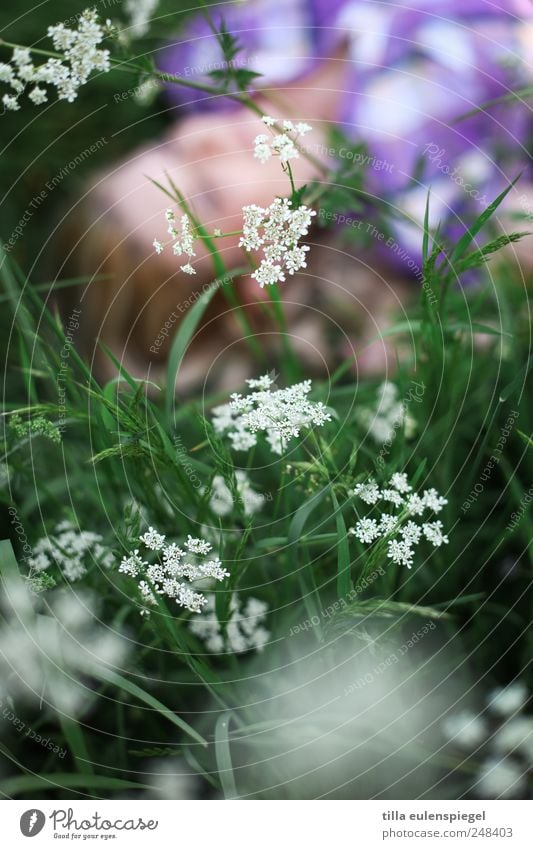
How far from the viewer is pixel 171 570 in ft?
1.02

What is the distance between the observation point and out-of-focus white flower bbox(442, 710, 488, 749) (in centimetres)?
36

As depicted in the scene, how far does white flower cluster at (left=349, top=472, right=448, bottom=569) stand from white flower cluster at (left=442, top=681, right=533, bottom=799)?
0.10 meters

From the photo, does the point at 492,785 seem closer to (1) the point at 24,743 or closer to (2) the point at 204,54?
(1) the point at 24,743

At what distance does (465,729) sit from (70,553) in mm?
201

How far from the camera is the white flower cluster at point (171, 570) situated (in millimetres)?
309

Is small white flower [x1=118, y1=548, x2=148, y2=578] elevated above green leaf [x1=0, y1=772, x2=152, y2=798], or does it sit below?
above

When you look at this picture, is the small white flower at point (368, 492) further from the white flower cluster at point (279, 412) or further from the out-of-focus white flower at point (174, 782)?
the out-of-focus white flower at point (174, 782)

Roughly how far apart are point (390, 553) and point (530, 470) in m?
0.13

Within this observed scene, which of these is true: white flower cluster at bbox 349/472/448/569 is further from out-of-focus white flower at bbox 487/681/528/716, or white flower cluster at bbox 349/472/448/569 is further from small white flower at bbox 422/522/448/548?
out-of-focus white flower at bbox 487/681/528/716

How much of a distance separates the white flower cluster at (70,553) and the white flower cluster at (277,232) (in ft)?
0.47

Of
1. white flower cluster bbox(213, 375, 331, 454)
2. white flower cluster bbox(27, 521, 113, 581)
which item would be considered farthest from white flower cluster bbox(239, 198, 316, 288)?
white flower cluster bbox(27, 521, 113, 581)

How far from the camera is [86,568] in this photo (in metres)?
0.35

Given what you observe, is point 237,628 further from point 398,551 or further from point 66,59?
point 66,59

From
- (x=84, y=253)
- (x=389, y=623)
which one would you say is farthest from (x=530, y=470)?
(x=84, y=253)
